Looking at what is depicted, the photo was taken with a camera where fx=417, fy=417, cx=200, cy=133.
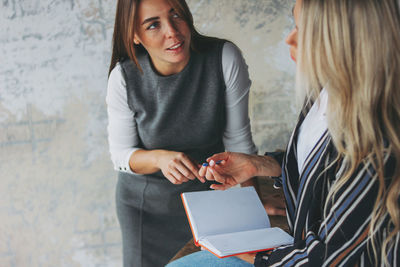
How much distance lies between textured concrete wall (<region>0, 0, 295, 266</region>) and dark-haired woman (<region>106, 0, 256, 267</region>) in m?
0.94

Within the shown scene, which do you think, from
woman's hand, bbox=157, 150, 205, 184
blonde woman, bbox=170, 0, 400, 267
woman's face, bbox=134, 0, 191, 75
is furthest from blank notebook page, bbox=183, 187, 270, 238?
woman's face, bbox=134, 0, 191, 75

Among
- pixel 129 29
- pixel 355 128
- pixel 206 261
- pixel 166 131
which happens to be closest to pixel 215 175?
pixel 206 261

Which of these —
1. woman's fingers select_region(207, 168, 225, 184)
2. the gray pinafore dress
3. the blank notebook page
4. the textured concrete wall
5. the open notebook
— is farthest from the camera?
the textured concrete wall

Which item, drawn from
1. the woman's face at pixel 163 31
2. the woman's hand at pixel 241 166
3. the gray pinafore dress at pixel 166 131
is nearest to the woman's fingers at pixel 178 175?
the woman's hand at pixel 241 166

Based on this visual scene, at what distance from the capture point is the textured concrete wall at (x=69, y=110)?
8.43 ft

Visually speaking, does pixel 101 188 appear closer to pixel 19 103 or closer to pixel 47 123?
pixel 47 123

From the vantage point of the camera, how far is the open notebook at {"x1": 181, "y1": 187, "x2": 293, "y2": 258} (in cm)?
112

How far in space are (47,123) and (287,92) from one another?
5.17ft

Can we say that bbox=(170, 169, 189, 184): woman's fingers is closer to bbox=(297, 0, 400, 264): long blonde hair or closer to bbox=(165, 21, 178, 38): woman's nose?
bbox=(165, 21, 178, 38): woman's nose

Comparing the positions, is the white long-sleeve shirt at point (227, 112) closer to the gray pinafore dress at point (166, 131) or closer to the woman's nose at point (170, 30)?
the gray pinafore dress at point (166, 131)

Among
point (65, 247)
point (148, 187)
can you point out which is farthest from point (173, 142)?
point (65, 247)

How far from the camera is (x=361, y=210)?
910 mm

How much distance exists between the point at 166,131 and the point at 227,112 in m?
0.27

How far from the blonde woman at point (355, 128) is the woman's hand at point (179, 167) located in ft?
1.86
